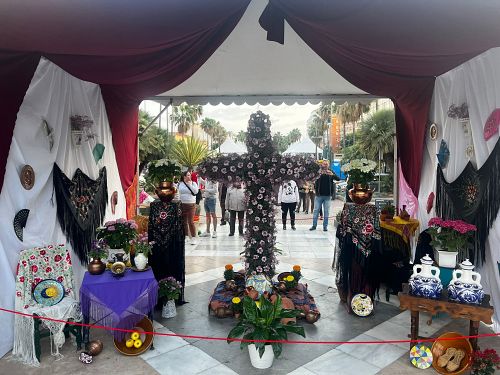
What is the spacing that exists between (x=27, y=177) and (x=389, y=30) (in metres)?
3.66

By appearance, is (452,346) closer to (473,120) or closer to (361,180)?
(361,180)

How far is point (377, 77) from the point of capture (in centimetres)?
431

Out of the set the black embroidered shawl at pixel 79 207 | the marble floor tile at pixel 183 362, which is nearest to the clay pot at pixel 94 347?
the marble floor tile at pixel 183 362

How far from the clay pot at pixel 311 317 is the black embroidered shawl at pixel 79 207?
288 centimetres

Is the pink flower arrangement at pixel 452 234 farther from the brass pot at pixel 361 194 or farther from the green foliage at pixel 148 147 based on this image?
the green foliage at pixel 148 147

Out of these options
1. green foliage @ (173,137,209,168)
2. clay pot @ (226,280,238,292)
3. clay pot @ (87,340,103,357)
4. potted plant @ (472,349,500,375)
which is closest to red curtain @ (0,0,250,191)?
clay pot @ (87,340,103,357)

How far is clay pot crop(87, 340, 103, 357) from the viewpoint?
3520 mm

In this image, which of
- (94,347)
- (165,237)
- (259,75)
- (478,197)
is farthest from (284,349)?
(259,75)

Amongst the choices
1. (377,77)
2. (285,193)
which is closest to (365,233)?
(377,77)

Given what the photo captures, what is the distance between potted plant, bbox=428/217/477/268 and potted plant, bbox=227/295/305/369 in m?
1.87

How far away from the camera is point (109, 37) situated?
2.99 metres

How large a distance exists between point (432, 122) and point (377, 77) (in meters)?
1.95

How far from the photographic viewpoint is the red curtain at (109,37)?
2791 mm

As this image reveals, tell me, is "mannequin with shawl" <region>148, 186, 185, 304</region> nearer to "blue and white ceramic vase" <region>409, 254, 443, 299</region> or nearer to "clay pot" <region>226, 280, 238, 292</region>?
"clay pot" <region>226, 280, 238, 292</region>
